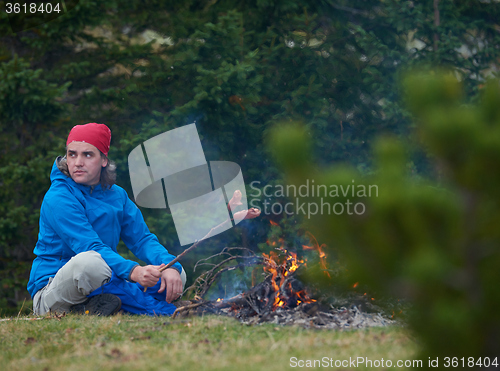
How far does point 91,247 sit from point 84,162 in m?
0.80

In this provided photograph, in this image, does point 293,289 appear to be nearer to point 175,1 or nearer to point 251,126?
point 251,126

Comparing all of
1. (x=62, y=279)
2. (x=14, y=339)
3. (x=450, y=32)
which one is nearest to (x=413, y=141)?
(x=450, y=32)

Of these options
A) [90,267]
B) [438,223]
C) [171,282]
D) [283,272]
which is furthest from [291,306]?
[438,223]

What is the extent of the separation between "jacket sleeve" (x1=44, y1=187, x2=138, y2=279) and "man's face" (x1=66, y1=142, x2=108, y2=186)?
0.29 m

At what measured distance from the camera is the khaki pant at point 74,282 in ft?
12.4

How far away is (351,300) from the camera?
359 cm

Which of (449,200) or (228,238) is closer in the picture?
(449,200)

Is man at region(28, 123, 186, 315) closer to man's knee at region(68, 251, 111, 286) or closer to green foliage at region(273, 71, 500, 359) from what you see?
man's knee at region(68, 251, 111, 286)

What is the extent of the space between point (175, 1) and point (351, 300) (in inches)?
273

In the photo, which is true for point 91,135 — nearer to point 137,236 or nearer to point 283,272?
point 137,236

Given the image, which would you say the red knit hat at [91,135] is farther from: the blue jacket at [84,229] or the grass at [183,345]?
the grass at [183,345]

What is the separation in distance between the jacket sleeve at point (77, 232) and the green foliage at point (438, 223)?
8.67 ft

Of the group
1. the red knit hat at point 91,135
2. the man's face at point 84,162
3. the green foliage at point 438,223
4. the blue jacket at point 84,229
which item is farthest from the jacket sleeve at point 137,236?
the green foliage at point 438,223

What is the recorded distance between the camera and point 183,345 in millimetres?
2633
